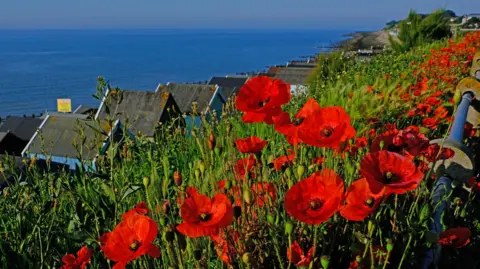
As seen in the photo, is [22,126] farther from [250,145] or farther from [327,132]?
[327,132]

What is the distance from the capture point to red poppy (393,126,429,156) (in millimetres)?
1414

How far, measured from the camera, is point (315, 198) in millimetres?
1155

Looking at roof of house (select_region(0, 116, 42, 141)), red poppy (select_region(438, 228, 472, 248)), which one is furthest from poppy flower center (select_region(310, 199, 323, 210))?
roof of house (select_region(0, 116, 42, 141))

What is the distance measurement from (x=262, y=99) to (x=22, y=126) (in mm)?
25518

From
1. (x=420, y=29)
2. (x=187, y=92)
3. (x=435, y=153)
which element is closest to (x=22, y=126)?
(x=187, y=92)

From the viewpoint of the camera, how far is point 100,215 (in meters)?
1.83

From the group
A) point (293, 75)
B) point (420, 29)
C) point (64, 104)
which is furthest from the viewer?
point (293, 75)

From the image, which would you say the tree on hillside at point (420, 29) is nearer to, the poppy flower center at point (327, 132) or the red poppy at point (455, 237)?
the red poppy at point (455, 237)

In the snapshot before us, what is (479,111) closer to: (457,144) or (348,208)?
(457,144)

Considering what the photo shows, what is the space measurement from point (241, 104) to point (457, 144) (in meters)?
0.81

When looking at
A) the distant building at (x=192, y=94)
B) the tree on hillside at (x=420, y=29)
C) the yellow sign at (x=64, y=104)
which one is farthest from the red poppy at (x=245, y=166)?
the yellow sign at (x=64, y=104)

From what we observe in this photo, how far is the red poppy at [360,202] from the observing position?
1121 millimetres

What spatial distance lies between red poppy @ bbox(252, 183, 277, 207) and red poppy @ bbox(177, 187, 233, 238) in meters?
0.40

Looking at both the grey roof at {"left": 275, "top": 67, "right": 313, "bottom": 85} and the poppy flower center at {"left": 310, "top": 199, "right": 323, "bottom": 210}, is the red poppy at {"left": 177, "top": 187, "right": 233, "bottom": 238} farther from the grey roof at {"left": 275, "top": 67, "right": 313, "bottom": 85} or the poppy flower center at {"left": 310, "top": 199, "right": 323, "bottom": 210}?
the grey roof at {"left": 275, "top": 67, "right": 313, "bottom": 85}
